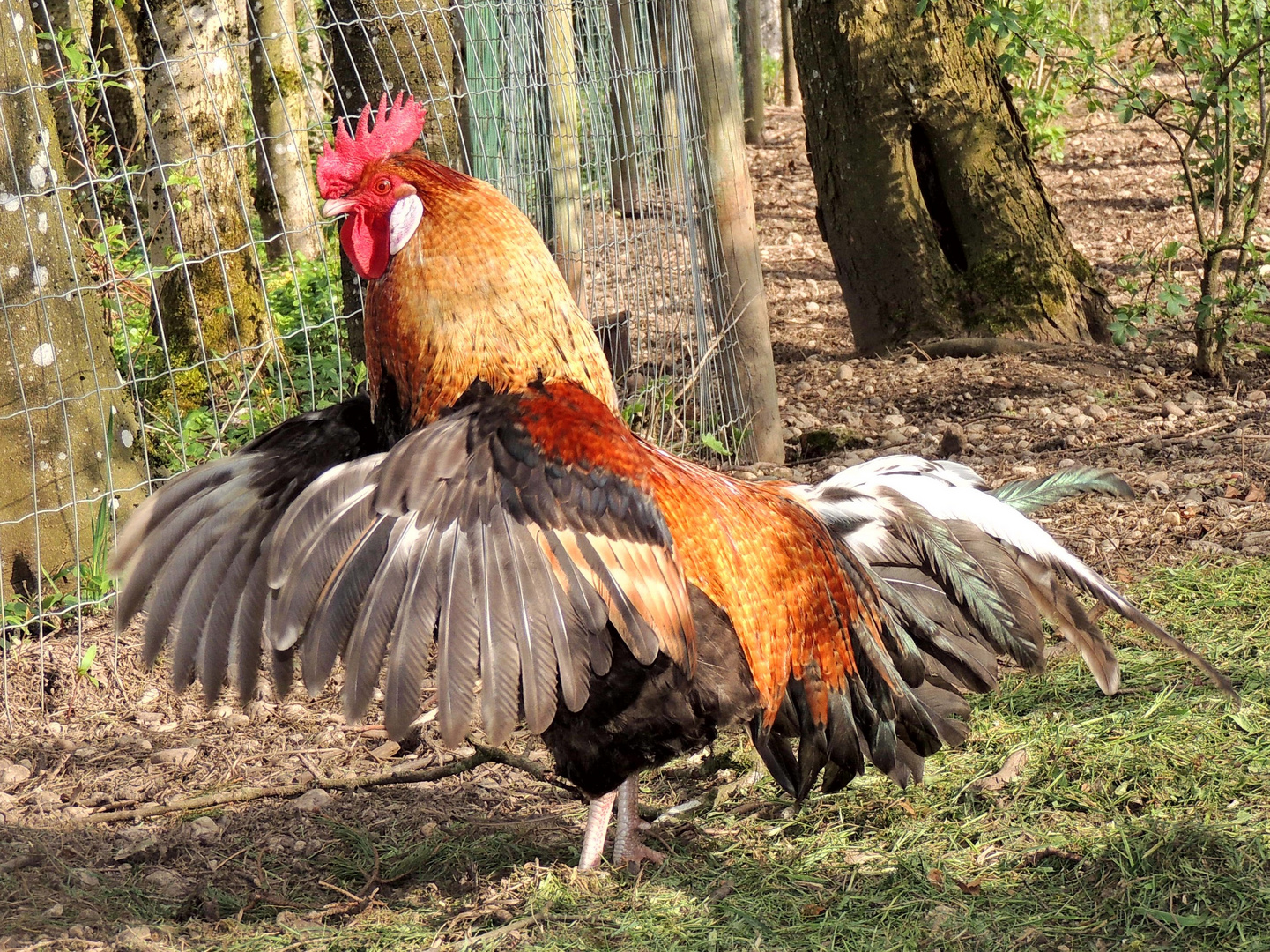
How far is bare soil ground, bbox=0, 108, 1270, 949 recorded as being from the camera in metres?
3.26

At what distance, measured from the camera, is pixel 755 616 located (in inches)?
127

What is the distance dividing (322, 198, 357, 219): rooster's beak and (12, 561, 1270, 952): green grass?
6.13ft

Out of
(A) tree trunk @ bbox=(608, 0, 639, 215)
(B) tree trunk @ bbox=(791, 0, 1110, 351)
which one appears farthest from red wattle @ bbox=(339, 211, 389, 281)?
(B) tree trunk @ bbox=(791, 0, 1110, 351)

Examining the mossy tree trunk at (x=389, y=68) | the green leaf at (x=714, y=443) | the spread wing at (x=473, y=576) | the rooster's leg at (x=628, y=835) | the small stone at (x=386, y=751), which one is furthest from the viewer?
the green leaf at (x=714, y=443)

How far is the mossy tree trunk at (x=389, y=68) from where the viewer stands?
195 inches

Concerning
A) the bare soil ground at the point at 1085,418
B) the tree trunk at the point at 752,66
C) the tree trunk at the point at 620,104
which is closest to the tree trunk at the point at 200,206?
the tree trunk at the point at 620,104

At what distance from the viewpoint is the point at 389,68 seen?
16.4ft

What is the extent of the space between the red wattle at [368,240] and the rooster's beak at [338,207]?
2cm

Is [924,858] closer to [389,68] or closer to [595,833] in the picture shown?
[595,833]

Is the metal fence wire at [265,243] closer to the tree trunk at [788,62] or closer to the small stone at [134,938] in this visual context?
the small stone at [134,938]

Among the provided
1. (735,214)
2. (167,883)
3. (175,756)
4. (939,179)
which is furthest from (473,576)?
(939,179)

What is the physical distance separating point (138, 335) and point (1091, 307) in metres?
6.05

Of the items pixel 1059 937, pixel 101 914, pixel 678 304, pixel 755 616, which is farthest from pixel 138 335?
pixel 1059 937

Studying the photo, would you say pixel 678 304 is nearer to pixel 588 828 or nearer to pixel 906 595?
pixel 906 595
